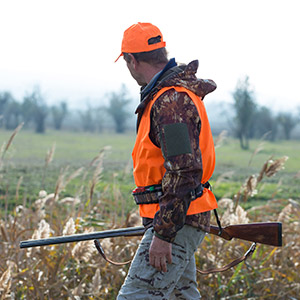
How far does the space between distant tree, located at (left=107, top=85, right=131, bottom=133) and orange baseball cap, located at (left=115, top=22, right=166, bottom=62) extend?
173 feet

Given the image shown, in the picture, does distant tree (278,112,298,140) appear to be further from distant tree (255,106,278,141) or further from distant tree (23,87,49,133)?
distant tree (23,87,49,133)

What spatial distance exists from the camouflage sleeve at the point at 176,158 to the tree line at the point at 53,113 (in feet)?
136

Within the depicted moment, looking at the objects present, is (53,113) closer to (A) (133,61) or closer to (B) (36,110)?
(B) (36,110)

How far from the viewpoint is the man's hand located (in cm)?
249

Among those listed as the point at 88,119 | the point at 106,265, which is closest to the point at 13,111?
the point at 88,119

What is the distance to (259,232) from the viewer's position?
9.77 feet

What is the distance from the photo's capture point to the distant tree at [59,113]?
5838 centimetres

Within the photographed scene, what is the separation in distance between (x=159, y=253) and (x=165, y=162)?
0.48 meters

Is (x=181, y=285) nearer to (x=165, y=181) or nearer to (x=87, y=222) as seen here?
(x=165, y=181)

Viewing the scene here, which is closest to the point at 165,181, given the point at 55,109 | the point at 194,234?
the point at 194,234

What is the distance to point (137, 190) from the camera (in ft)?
8.87

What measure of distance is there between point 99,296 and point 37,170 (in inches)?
432

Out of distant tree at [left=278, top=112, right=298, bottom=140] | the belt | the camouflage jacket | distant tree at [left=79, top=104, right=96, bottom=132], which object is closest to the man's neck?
the camouflage jacket

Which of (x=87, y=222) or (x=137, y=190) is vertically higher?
(x=137, y=190)
